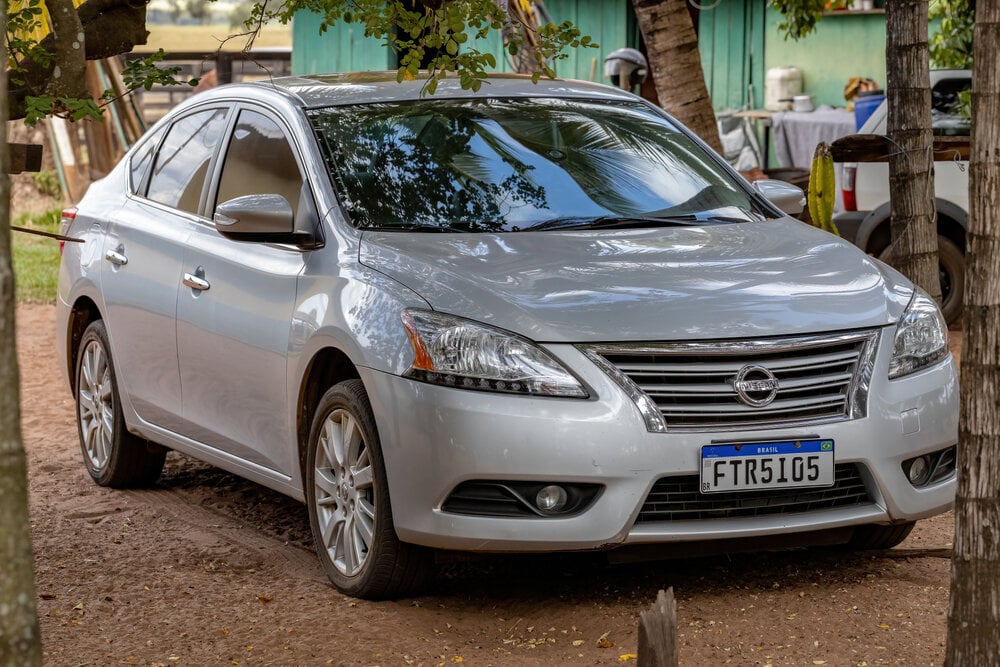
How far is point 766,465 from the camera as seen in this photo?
15.4 ft

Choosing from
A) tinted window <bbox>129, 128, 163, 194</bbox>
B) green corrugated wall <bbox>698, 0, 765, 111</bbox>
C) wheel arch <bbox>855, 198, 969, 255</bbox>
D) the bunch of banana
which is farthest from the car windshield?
green corrugated wall <bbox>698, 0, 765, 111</bbox>

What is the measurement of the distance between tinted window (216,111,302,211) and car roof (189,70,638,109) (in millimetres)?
144

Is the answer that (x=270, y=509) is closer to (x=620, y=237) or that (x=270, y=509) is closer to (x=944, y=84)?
(x=620, y=237)

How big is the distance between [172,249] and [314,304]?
4.35 feet

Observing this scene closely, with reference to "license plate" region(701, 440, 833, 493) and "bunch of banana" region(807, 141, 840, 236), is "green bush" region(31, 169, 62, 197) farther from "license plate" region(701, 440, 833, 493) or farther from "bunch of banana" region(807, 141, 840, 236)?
"license plate" region(701, 440, 833, 493)

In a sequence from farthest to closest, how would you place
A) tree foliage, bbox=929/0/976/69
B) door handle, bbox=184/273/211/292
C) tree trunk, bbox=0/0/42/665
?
tree foliage, bbox=929/0/976/69 < door handle, bbox=184/273/211/292 < tree trunk, bbox=0/0/42/665

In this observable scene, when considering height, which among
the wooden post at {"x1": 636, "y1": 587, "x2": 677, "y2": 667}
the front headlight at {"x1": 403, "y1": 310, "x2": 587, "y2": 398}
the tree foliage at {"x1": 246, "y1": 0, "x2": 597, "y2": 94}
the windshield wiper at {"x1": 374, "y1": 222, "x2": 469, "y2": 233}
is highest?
the tree foliage at {"x1": 246, "y1": 0, "x2": 597, "y2": 94}

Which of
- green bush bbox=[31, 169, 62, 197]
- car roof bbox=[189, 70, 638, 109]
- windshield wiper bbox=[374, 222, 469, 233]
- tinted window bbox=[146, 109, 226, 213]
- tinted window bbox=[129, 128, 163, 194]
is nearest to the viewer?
windshield wiper bbox=[374, 222, 469, 233]

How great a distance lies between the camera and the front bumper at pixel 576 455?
15.0 feet

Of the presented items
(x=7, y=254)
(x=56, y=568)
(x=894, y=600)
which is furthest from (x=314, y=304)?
(x=7, y=254)

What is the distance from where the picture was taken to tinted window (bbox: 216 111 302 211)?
5.84m

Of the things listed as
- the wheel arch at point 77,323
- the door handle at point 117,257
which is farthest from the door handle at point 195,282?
the wheel arch at point 77,323

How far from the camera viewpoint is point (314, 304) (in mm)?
5238

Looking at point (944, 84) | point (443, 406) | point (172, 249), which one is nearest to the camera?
point (443, 406)
